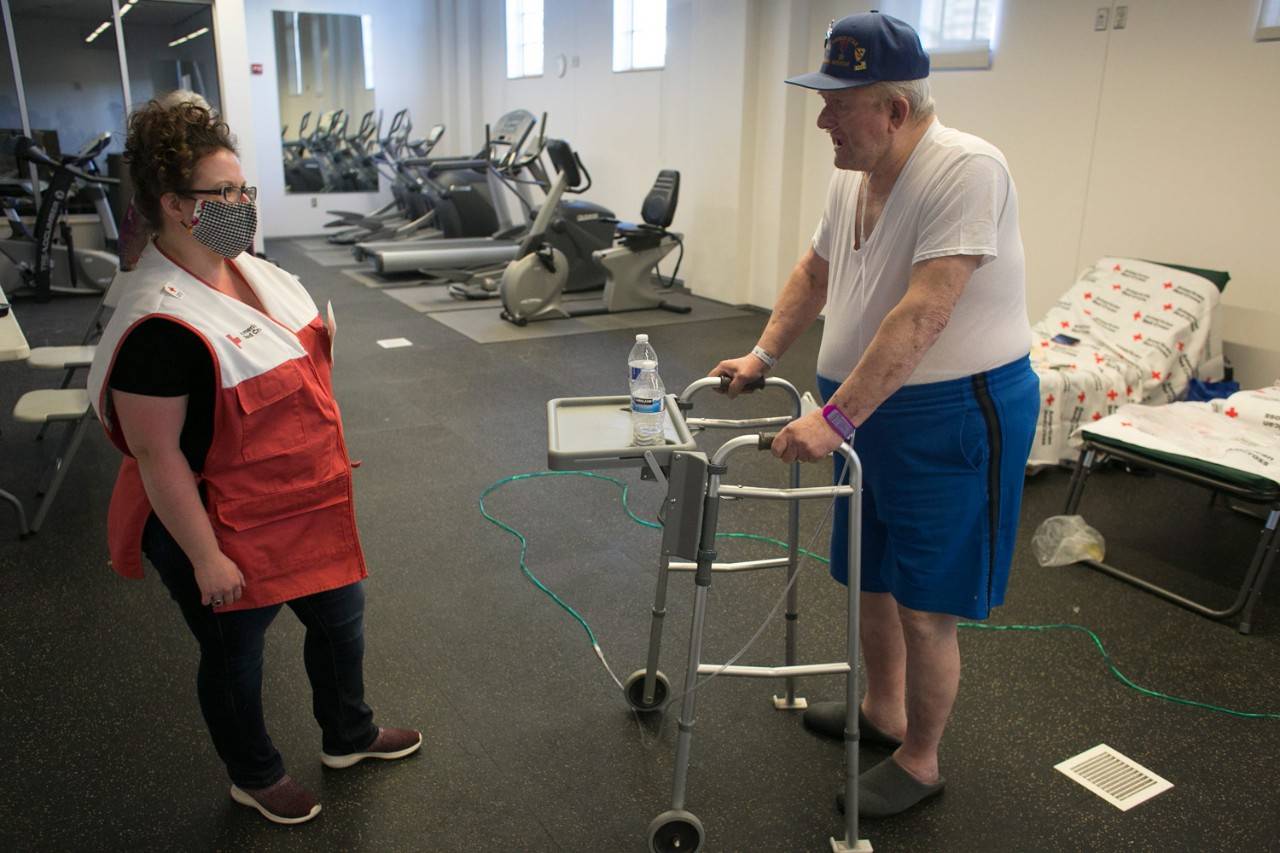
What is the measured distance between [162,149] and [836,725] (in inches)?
73.7

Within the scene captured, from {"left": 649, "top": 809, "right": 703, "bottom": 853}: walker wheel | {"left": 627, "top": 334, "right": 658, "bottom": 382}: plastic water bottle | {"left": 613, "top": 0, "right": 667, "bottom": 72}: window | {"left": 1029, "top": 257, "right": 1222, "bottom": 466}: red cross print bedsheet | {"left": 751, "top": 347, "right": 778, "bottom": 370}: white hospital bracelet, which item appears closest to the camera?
{"left": 649, "top": 809, "right": 703, "bottom": 853}: walker wheel

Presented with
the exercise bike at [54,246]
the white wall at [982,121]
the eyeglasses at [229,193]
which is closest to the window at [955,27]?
the white wall at [982,121]

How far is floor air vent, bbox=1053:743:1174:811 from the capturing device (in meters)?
2.13

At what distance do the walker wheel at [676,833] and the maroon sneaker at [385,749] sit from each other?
653 millimetres

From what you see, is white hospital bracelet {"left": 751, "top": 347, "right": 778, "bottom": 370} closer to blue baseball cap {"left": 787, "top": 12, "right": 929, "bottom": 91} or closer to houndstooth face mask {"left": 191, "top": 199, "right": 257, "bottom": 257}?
blue baseball cap {"left": 787, "top": 12, "right": 929, "bottom": 91}

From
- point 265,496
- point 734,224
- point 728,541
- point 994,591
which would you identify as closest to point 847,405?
point 994,591

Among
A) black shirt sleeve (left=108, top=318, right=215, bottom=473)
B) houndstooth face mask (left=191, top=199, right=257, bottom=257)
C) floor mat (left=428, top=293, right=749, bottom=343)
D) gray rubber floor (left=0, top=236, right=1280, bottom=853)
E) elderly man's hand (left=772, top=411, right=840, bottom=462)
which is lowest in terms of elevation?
gray rubber floor (left=0, top=236, right=1280, bottom=853)

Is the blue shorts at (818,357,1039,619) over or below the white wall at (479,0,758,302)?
below

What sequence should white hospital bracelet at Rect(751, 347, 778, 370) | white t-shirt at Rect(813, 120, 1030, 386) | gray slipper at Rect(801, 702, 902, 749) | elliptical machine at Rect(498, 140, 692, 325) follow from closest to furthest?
1. white t-shirt at Rect(813, 120, 1030, 386)
2. white hospital bracelet at Rect(751, 347, 778, 370)
3. gray slipper at Rect(801, 702, 902, 749)
4. elliptical machine at Rect(498, 140, 692, 325)

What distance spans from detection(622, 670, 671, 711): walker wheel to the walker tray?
700mm

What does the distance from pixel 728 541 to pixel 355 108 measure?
32.0 ft

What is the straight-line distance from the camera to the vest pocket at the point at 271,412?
1573 mm

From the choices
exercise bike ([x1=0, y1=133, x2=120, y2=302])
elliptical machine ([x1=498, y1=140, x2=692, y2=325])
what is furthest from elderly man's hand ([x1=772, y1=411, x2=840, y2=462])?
exercise bike ([x1=0, y1=133, x2=120, y2=302])

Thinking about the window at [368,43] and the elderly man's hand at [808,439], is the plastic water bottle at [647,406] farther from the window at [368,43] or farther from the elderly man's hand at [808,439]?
the window at [368,43]
